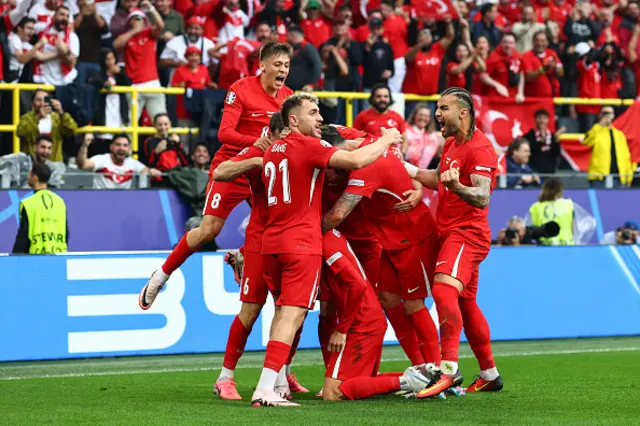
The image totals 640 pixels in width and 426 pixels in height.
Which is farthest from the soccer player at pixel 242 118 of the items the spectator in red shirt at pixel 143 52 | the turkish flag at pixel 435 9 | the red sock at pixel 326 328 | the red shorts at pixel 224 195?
the turkish flag at pixel 435 9

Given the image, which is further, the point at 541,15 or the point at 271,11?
the point at 541,15

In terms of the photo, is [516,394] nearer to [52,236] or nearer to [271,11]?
[52,236]

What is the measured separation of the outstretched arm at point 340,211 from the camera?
8.91m

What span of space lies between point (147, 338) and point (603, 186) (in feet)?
28.4

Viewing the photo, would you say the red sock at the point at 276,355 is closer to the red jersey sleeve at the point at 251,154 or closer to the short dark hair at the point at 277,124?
the red jersey sleeve at the point at 251,154

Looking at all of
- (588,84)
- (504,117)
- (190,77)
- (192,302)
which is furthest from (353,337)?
(588,84)

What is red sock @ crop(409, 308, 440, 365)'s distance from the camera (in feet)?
31.4

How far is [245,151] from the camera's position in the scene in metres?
9.14

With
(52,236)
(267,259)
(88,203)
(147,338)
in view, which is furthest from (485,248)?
(88,203)

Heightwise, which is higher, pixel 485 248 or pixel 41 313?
pixel 485 248

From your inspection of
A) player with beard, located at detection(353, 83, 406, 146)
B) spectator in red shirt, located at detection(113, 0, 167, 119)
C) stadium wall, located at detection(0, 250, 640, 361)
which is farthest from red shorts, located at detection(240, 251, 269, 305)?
spectator in red shirt, located at detection(113, 0, 167, 119)

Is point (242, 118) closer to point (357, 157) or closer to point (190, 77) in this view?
point (357, 157)

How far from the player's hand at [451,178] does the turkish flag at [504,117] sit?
957 centimetres

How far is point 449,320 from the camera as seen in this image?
898 centimetres
